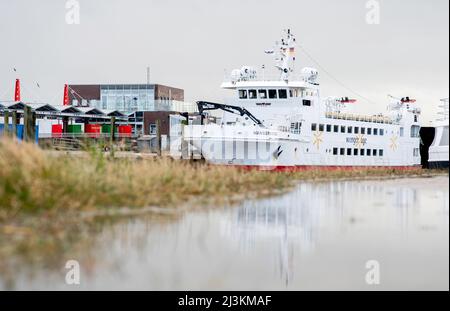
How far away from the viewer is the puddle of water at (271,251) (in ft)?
33.5

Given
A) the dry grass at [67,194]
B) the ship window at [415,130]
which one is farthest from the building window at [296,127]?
the dry grass at [67,194]

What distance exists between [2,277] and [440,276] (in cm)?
663

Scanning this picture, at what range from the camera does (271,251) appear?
12.6 metres

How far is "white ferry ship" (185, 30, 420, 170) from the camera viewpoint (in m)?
37.7

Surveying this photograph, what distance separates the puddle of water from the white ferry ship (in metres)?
18.8

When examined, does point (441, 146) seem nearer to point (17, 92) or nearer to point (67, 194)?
point (67, 194)

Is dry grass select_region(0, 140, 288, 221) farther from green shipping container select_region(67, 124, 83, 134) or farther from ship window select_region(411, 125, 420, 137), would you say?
green shipping container select_region(67, 124, 83, 134)

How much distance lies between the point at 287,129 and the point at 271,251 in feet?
95.0

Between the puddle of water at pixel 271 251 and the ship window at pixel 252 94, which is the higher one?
the ship window at pixel 252 94

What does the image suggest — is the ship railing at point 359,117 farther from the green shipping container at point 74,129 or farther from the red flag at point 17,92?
the red flag at point 17,92

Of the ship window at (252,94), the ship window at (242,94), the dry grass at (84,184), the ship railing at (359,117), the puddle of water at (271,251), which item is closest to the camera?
the puddle of water at (271,251)

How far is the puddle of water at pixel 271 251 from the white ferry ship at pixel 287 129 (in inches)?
741

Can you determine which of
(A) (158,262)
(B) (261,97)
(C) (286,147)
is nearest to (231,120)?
(B) (261,97)

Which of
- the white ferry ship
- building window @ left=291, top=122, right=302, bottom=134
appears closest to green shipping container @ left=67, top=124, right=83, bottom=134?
the white ferry ship
